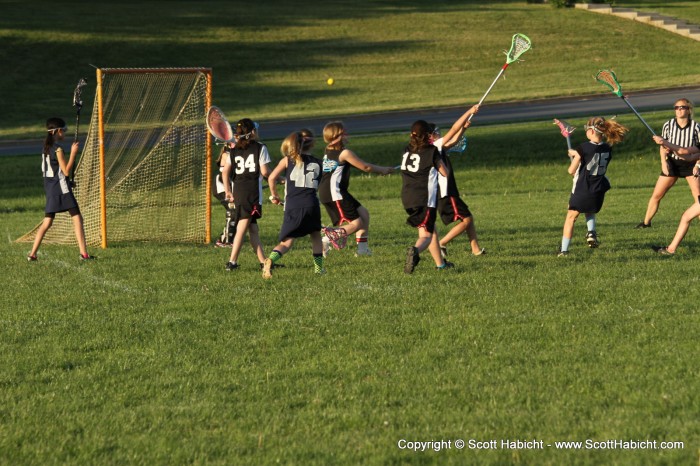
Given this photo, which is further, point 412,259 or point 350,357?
point 412,259

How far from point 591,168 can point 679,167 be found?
10.5 feet

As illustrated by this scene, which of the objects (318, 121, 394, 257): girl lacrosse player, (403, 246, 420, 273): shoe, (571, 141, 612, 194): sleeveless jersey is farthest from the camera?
(571, 141, 612, 194): sleeveless jersey

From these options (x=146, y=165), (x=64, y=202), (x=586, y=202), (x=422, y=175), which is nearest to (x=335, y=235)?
(x=422, y=175)

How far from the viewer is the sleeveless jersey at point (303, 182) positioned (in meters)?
11.6

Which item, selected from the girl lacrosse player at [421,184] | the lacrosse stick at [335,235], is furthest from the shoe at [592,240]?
the lacrosse stick at [335,235]

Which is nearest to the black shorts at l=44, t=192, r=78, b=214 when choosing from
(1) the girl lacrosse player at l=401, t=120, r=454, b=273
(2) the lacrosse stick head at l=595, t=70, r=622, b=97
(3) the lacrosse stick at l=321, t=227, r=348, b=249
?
(3) the lacrosse stick at l=321, t=227, r=348, b=249

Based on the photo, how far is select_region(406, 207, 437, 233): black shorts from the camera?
37.9 feet

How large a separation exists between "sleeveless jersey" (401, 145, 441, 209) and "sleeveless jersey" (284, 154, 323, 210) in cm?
98

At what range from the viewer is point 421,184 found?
38.0 feet

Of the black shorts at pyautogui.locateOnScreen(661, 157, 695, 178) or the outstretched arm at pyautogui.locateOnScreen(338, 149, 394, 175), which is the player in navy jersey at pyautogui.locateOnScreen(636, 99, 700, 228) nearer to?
the black shorts at pyautogui.locateOnScreen(661, 157, 695, 178)

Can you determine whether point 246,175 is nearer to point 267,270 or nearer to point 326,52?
point 267,270

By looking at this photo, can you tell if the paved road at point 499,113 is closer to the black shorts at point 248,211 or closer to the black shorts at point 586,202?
the black shorts at point 586,202

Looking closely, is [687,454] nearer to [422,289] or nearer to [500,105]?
[422,289]

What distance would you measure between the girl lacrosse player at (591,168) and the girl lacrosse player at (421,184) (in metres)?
2.02
